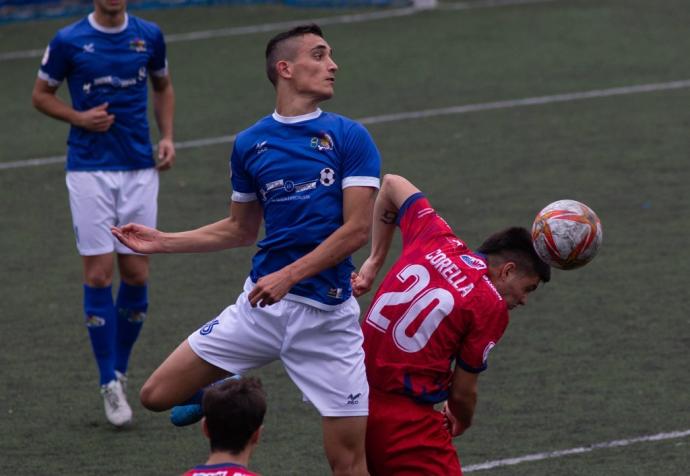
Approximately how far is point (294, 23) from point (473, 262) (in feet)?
40.9

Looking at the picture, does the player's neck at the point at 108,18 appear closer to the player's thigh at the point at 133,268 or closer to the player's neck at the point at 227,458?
the player's thigh at the point at 133,268

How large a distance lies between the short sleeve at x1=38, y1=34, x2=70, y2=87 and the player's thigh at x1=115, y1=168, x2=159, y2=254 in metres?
0.70

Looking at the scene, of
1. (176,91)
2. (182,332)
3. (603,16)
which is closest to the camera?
(182,332)

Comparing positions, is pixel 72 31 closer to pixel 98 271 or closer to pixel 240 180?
pixel 98 271

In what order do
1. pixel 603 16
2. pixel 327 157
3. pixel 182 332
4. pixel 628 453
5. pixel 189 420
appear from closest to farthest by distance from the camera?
pixel 327 157 → pixel 189 420 → pixel 628 453 → pixel 182 332 → pixel 603 16

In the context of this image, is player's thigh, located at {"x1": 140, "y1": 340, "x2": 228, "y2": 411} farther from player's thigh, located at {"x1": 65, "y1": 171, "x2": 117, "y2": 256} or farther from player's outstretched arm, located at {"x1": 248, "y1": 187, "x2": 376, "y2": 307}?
player's thigh, located at {"x1": 65, "y1": 171, "x2": 117, "y2": 256}

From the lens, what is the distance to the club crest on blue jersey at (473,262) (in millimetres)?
5660

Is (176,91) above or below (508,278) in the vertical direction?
below

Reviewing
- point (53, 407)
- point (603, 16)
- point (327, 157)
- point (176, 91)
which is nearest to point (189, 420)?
point (327, 157)

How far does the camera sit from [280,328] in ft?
18.9

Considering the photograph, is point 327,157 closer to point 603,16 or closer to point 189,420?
point 189,420

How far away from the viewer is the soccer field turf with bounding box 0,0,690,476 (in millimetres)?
7461

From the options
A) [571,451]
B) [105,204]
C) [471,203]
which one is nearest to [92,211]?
[105,204]

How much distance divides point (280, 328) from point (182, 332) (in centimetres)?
341
